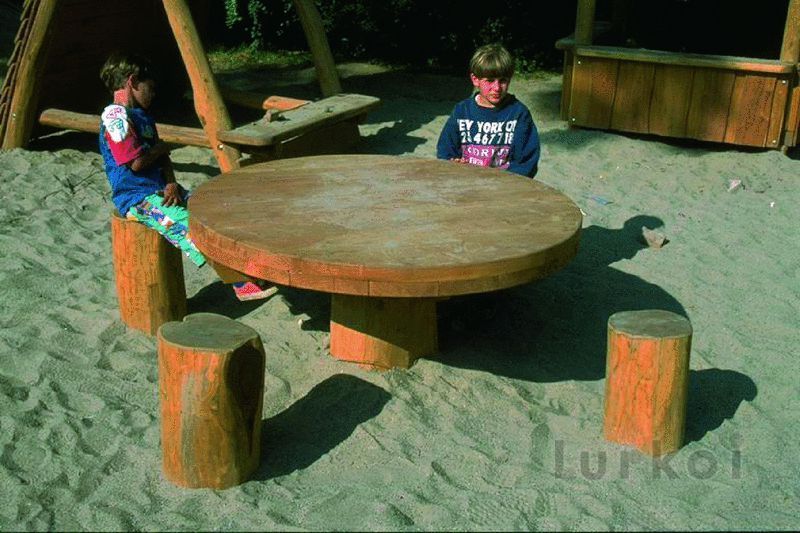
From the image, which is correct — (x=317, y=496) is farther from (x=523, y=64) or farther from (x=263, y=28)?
(x=263, y=28)

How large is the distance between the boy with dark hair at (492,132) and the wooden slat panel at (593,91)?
3.01 metres

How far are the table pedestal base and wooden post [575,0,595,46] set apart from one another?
4255 mm

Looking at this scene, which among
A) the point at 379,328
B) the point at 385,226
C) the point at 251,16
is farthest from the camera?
the point at 251,16

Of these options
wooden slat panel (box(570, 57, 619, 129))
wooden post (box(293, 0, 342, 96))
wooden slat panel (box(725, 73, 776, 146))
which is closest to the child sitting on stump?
wooden post (box(293, 0, 342, 96))

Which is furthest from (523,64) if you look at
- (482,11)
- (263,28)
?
(263,28)

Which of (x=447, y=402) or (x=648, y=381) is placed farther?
(x=447, y=402)

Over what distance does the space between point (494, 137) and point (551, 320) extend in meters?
0.93

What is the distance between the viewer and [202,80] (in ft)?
21.1

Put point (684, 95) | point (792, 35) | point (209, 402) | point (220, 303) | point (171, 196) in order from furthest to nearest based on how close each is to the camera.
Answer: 1. point (684, 95)
2. point (792, 35)
3. point (220, 303)
4. point (171, 196)
5. point (209, 402)

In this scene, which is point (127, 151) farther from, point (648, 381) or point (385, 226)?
point (648, 381)

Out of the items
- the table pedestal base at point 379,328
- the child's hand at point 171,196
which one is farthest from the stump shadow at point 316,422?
the child's hand at point 171,196

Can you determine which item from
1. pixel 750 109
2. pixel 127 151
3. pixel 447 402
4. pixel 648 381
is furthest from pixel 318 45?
pixel 648 381

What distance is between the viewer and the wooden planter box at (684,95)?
7324 millimetres

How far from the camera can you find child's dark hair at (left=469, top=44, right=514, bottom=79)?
4.72 m
